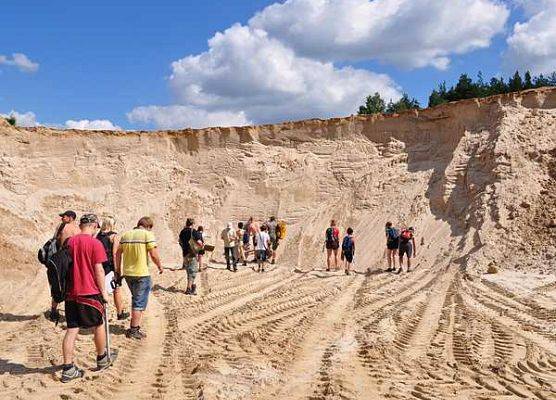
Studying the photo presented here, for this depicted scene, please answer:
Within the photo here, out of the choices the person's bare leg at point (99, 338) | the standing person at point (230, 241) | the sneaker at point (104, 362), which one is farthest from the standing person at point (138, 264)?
the standing person at point (230, 241)

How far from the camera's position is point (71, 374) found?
4891mm

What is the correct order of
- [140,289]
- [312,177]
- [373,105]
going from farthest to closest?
[373,105] → [312,177] → [140,289]

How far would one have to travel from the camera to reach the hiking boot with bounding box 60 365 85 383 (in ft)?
15.9

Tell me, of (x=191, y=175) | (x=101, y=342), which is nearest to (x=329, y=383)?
(x=101, y=342)

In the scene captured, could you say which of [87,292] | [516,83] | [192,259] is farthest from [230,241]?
[516,83]

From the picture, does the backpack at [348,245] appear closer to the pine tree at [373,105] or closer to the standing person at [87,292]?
the standing person at [87,292]

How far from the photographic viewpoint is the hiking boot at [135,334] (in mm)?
6570

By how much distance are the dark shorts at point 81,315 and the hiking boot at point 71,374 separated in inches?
15.1

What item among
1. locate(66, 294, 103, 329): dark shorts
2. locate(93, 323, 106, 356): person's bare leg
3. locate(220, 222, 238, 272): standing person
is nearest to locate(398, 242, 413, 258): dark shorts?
locate(220, 222, 238, 272): standing person

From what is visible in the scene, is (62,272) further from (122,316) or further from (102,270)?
(122,316)

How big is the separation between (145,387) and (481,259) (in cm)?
1136

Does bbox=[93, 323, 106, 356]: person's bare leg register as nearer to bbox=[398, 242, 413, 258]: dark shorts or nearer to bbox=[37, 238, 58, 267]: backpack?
bbox=[37, 238, 58, 267]: backpack

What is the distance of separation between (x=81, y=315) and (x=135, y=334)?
157 centimetres

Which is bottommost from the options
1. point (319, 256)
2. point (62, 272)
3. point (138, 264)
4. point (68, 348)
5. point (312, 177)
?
point (319, 256)
